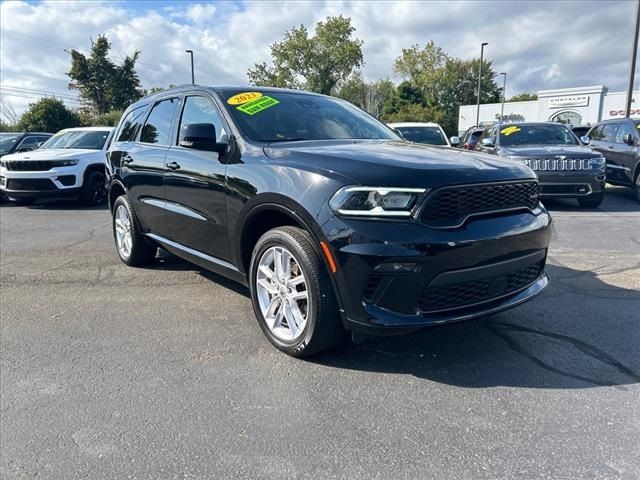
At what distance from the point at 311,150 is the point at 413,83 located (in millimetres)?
67445

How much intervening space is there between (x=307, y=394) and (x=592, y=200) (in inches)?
323

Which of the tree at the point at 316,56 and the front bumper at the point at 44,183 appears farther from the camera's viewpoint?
the tree at the point at 316,56

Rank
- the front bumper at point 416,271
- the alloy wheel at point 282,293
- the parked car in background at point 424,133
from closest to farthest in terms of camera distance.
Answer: the front bumper at point 416,271 → the alloy wheel at point 282,293 → the parked car in background at point 424,133

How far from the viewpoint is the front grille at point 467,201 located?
274 cm

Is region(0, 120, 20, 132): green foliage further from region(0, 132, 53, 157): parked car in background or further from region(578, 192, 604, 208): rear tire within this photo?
region(578, 192, 604, 208): rear tire

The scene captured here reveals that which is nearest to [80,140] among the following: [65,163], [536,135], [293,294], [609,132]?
[65,163]

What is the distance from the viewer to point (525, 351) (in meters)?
3.27

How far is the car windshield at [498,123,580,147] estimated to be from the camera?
9.77 m

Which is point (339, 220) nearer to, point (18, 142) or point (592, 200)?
point (592, 200)

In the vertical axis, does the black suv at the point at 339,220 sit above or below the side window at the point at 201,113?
below

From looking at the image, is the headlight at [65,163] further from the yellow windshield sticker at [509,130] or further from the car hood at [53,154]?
the yellow windshield sticker at [509,130]

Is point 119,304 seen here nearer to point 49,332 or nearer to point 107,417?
point 49,332

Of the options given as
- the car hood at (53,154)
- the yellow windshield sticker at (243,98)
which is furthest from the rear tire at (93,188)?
the yellow windshield sticker at (243,98)

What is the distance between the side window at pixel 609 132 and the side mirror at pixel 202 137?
10.5 meters
